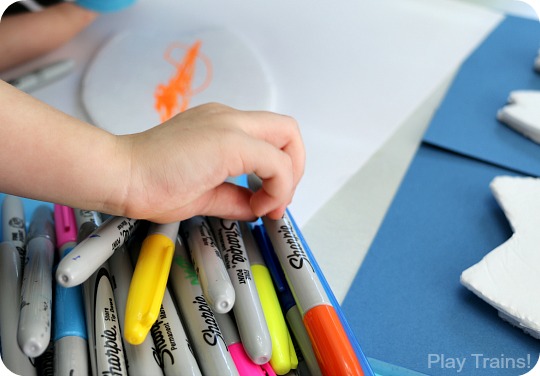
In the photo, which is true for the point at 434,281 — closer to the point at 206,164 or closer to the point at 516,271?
the point at 516,271

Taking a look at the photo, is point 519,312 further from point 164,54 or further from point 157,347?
point 164,54

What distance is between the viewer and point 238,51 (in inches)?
35.2

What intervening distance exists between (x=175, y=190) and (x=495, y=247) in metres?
0.34

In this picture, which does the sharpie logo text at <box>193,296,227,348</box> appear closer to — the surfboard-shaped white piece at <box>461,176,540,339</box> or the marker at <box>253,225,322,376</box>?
the marker at <box>253,225,322,376</box>

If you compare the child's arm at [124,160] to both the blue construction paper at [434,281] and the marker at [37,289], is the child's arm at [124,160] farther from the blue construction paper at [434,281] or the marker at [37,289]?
the blue construction paper at [434,281]

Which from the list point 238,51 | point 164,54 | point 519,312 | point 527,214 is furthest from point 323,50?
point 519,312

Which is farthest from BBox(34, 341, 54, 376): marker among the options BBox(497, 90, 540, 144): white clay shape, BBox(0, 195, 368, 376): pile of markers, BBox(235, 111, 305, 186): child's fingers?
BBox(497, 90, 540, 144): white clay shape

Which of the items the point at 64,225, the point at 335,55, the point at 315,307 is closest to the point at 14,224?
the point at 64,225

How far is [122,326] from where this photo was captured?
0.42 metres

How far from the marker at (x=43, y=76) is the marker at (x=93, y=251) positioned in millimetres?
424

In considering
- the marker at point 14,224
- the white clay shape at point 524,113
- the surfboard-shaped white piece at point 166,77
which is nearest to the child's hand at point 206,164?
the marker at point 14,224

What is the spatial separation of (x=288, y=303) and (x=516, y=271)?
0.22 m

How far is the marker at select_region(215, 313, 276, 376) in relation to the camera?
419 mm

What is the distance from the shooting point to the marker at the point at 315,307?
418 mm
